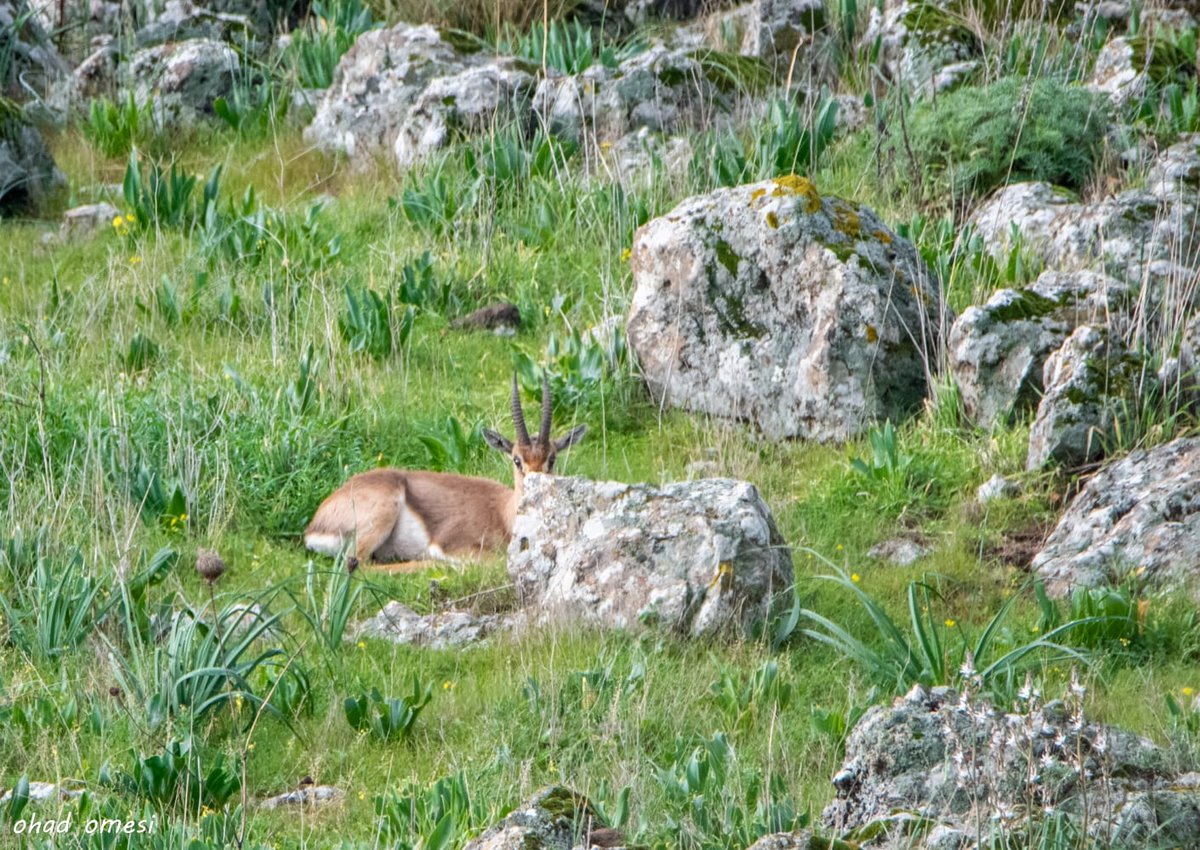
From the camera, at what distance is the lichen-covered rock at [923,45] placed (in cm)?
1227

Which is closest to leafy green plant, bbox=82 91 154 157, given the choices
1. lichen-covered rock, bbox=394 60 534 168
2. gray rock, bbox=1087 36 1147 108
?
lichen-covered rock, bbox=394 60 534 168

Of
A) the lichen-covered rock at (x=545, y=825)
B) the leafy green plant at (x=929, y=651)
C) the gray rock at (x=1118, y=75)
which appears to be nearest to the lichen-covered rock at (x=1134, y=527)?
the leafy green plant at (x=929, y=651)

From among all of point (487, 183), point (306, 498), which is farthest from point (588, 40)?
point (306, 498)

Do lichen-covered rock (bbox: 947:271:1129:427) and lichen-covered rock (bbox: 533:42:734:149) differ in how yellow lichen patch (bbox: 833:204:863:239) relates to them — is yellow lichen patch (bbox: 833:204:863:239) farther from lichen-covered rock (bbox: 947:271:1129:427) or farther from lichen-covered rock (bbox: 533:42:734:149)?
lichen-covered rock (bbox: 533:42:734:149)

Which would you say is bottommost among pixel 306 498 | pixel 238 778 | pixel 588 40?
pixel 306 498

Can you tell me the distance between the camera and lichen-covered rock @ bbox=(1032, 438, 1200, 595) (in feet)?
22.5

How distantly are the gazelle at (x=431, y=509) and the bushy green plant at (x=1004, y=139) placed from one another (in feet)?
13.1

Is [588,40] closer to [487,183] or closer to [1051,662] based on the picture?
[487,183]

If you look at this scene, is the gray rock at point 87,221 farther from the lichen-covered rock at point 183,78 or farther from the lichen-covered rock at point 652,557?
the lichen-covered rock at point 652,557

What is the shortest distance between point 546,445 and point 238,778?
10.4ft

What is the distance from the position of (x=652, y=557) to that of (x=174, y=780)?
227 centimetres

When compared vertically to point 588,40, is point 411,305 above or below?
below

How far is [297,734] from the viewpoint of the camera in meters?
5.73

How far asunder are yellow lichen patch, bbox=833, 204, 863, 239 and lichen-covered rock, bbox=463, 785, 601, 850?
552 cm
